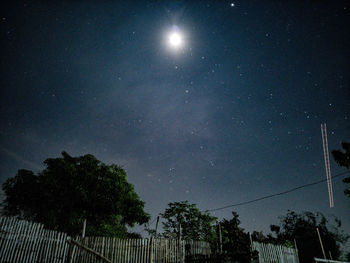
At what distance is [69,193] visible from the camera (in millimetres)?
18922

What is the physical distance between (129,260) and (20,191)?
14.8m

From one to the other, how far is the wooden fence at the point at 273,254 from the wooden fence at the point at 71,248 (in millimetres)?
3428

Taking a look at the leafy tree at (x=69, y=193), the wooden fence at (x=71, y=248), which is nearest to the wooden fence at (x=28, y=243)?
the wooden fence at (x=71, y=248)

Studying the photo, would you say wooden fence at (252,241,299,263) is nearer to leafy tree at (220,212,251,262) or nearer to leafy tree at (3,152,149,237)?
leafy tree at (220,212,251,262)

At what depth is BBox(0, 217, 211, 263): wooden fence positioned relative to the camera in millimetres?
8103

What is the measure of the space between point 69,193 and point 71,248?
11.0m

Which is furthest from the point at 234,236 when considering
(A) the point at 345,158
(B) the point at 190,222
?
(A) the point at 345,158

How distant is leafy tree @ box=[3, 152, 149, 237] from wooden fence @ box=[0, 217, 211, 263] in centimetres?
998

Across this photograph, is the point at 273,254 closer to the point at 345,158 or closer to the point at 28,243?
the point at 345,158

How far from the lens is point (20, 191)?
19.0 metres

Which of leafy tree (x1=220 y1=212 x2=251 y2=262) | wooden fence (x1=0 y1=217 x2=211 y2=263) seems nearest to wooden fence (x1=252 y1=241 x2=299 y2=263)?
wooden fence (x1=0 y1=217 x2=211 y2=263)

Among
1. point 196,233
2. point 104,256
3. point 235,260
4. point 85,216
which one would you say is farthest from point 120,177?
point 235,260

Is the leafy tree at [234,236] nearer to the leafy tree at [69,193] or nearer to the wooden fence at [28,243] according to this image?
the leafy tree at [69,193]

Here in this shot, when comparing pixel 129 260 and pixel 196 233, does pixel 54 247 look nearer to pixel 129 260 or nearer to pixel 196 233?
pixel 129 260
